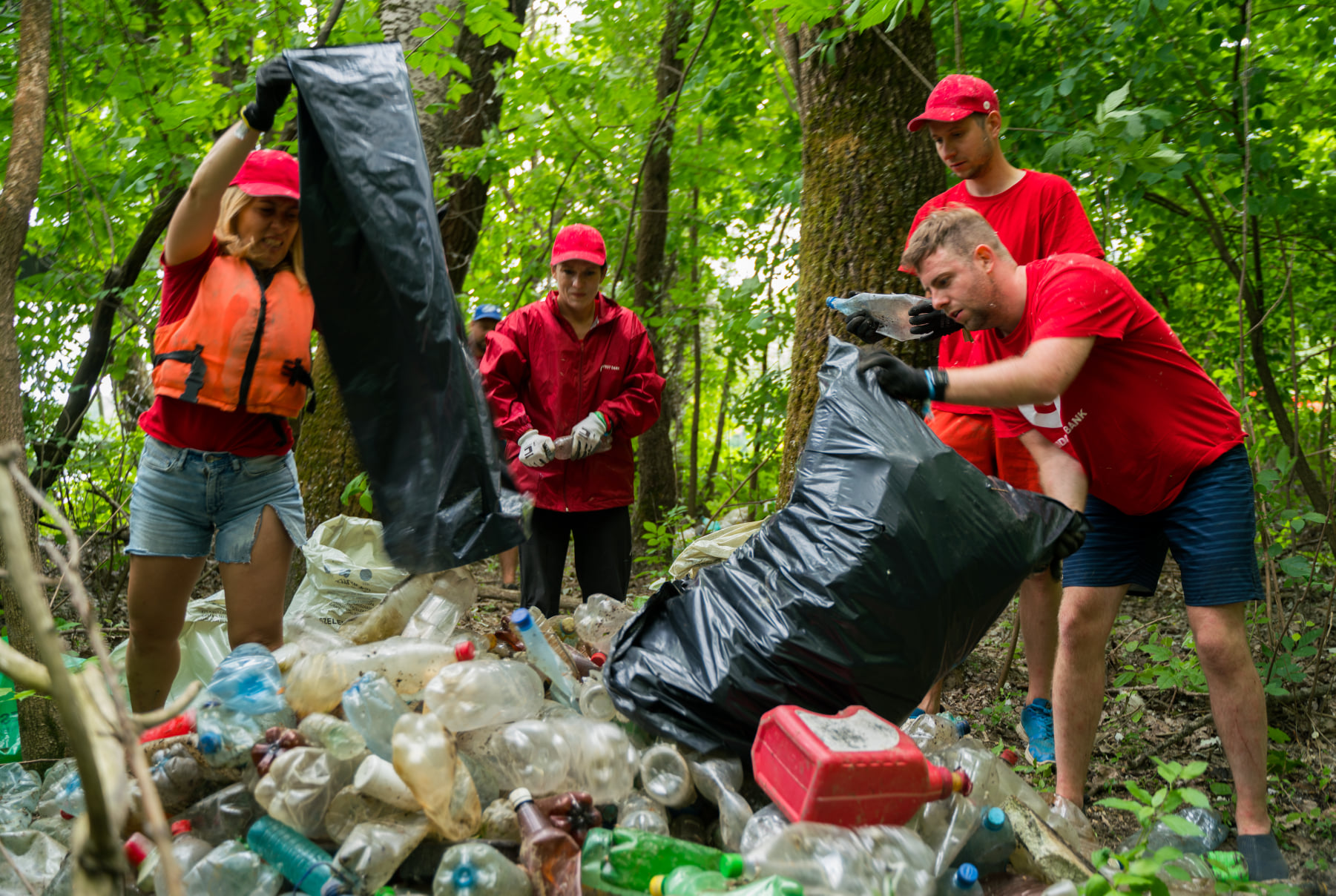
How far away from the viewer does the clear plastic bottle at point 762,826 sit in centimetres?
177

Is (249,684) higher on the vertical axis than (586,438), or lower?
lower

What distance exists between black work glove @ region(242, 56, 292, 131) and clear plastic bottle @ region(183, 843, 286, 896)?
1616mm

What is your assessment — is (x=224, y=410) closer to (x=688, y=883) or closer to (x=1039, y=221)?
(x=688, y=883)

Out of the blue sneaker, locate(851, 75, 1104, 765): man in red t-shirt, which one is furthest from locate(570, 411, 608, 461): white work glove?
the blue sneaker

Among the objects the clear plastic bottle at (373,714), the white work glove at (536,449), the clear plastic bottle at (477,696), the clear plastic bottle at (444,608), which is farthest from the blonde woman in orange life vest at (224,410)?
the white work glove at (536,449)

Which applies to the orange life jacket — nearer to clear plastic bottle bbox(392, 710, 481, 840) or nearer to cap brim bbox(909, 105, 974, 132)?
clear plastic bottle bbox(392, 710, 481, 840)

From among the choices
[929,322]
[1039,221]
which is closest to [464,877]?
[929,322]

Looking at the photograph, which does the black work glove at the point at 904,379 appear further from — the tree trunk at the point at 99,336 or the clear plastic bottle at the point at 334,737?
the tree trunk at the point at 99,336

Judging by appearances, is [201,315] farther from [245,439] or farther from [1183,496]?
[1183,496]

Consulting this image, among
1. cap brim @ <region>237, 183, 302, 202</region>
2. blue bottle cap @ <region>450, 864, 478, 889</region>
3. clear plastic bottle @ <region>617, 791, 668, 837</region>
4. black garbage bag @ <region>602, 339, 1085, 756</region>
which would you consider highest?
cap brim @ <region>237, 183, 302, 202</region>

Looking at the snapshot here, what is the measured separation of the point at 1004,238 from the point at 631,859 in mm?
1989

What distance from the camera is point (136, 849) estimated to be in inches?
71.4

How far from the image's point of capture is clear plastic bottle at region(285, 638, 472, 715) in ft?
7.14

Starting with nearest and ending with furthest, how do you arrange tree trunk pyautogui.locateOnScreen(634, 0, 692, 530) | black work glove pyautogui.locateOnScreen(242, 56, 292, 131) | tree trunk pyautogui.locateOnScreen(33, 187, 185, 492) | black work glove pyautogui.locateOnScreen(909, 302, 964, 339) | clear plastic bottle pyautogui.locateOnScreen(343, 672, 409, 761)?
1. clear plastic bottle pyautogui.locateOnScreen(343, 672, 409, 761)
2. black work glove pyautogui.locateOnScreen(242, 56, 292, 131)
3. black work glove pyautogui.locateOnScreen(909, 302, 964, 339)
4. tree trunk pyautogui.locateOnScreen(33, 187, 185, 492)
5. tree trunk pyautogui.locateOnScreen(634, 0, 692, 530)
